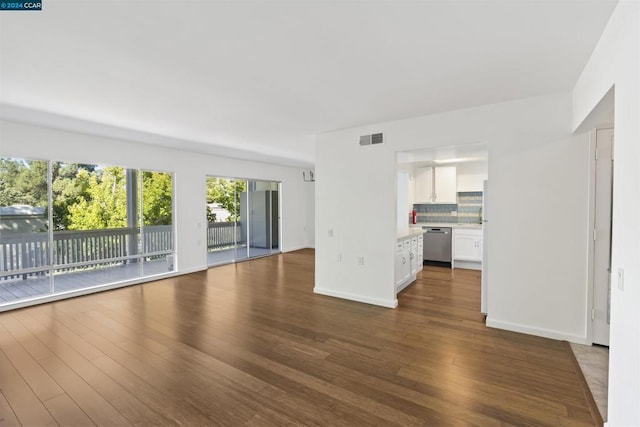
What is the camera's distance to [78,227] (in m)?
5.02

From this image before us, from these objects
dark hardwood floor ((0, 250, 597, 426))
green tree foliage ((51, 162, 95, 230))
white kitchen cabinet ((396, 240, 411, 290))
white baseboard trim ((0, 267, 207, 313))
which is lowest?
dark hardwood floor ((0, 250, 597, 426))

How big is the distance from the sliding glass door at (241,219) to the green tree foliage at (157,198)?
1.05m

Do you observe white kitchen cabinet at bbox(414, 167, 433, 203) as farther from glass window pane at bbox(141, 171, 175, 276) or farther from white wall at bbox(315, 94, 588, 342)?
glass window pane at bbox(141, 171, 175, 276)

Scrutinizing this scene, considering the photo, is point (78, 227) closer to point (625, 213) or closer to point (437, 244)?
point (625, 213)

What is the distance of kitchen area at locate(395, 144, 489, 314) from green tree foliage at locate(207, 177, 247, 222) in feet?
13.7

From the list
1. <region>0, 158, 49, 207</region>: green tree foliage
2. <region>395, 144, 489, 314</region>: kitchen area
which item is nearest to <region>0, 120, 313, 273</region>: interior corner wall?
<region>0, 158, 49, 207</region>: green tree foliage

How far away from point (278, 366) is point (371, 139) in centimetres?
326

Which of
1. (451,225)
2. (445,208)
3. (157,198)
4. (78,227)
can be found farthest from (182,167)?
(445,208)

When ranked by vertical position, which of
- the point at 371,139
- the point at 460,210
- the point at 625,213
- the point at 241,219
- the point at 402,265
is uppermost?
the point at 371,139

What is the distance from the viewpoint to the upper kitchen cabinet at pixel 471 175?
22.7 ft

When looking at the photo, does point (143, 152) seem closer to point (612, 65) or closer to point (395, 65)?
point (395, 65)

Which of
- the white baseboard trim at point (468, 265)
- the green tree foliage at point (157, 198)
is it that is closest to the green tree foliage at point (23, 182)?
the green tree foliage at point (157, 198)

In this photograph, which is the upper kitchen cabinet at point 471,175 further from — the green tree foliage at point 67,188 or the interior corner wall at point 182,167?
the green tree foliage at point 67,188

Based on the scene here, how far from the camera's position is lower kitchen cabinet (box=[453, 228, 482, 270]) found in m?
6.52
